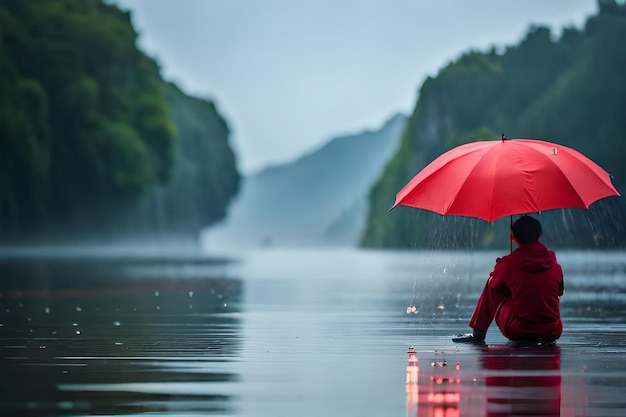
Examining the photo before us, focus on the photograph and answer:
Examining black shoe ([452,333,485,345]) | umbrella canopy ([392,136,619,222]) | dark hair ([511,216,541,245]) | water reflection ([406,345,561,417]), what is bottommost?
water reflection ([406,345,561,417])

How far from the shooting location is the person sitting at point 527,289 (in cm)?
938

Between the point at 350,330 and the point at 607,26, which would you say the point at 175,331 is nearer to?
the point at 350,330

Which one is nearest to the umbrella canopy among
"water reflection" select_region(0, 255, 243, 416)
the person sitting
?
the person sitting

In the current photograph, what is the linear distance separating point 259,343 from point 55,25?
56.7 m

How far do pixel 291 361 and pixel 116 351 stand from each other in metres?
1.48

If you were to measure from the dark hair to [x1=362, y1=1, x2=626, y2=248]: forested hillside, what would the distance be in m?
85.0

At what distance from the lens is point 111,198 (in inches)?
2729

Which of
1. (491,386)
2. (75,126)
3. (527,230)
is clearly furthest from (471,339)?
(75,126)

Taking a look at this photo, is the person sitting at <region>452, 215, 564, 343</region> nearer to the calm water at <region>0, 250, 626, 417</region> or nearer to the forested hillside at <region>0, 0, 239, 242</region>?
the calm water at <region>0, 250, 626, 417</region>

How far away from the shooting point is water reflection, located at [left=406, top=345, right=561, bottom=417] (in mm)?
6352

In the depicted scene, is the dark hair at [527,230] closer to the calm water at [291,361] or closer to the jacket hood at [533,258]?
the jacket hood at [533,258]

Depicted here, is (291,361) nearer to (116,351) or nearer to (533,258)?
(116,351)

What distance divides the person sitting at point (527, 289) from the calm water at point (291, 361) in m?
0.20

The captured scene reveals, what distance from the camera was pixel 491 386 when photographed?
7.24 metres
